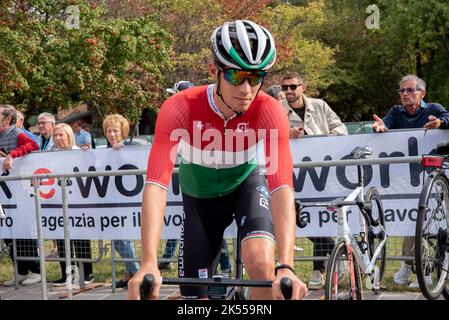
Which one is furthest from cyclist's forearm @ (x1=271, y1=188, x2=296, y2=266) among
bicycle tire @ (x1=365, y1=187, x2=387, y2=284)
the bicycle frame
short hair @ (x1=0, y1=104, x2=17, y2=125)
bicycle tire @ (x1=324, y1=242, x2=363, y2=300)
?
short hair @ (x1=0, y1=104, x2=17, y2=125)

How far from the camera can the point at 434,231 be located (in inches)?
249

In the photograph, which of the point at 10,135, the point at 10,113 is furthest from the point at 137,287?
the point at 10,113

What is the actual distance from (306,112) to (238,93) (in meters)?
4.91

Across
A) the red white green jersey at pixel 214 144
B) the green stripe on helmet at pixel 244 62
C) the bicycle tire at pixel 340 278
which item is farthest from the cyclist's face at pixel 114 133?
the green stripe on helmet at pixel 244 62

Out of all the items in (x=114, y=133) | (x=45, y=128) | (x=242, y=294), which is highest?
(x=45, y=128)

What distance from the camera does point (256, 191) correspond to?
4.01 metres

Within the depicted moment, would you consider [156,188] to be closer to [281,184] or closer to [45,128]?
[281,184]

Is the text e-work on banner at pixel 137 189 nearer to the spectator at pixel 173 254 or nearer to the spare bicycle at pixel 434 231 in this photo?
the spectator at pixel 173 254

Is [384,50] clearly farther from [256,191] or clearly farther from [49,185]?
[256,191]

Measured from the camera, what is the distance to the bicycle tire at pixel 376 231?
6.29 metres

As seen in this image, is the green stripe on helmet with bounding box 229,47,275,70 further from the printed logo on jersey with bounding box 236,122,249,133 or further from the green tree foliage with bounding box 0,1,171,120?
the green tree foliage with bounding box 0,1,171,120

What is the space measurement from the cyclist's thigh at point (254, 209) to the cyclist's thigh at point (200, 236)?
0.11m

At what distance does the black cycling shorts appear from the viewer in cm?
387

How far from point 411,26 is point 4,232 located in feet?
106
